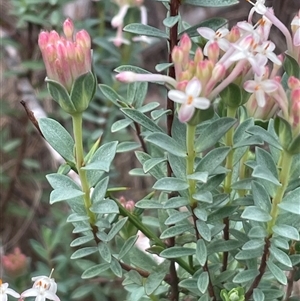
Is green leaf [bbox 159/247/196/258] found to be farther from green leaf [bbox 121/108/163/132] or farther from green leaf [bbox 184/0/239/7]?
green leaf [bbox 184/0/239/7]

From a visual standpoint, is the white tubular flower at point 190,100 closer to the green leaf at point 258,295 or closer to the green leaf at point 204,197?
the green leaf at point 204,197

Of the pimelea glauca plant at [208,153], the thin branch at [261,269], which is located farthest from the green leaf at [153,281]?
the thin branch at [261,269]

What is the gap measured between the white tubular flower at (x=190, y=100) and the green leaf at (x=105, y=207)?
6.0 inches

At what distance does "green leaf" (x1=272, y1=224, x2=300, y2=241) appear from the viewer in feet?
1.69

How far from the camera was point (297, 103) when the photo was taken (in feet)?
1.58

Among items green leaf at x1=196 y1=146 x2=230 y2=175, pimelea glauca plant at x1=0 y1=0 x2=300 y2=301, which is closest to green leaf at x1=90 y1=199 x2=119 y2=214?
pimelea glauca plant at x1=0 y1=0 x2=300 y2=301

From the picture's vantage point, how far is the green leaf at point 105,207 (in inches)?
22.1

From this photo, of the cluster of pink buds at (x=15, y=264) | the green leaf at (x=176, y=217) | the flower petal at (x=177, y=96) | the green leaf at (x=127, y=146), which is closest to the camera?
the flower petal at (x=177, y=96)

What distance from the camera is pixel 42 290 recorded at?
0.60 metres

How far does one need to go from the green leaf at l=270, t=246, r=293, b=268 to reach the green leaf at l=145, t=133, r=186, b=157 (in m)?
0.14

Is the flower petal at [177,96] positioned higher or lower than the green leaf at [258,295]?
higher

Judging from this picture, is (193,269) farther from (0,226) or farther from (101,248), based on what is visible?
(0,226)

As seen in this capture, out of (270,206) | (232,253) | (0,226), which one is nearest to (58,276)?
(0,226)

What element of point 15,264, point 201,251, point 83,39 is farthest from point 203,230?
point 15,264
